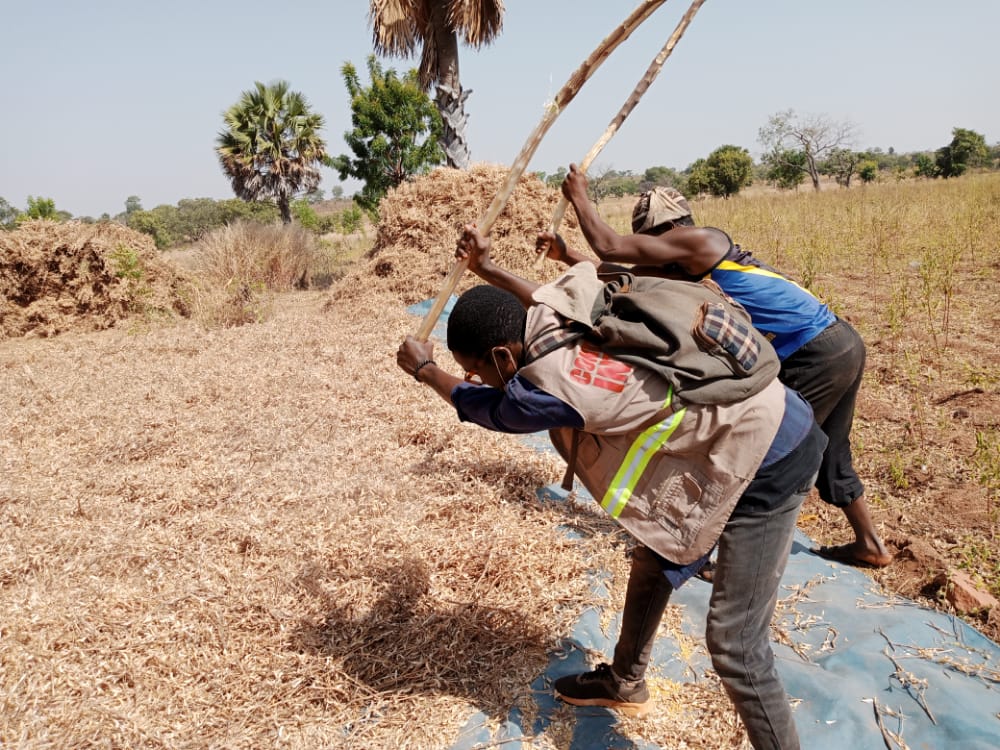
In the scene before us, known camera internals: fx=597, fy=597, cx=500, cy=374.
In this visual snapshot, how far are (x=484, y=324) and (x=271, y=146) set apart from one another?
A: 744 inches

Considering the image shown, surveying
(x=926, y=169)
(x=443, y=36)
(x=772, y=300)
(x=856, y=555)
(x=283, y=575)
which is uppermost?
(x=926, y=169)

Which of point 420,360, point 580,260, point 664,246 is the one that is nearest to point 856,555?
point 664,246

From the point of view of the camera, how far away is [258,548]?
2.66 meters

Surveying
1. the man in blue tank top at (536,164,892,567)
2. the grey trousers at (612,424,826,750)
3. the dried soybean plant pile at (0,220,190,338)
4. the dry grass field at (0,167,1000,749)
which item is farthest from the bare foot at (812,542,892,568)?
the dried soybean plant pile at (0,220,190,338)

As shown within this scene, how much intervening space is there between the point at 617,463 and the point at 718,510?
0.25 meters

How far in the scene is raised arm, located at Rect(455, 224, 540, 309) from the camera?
2018mm

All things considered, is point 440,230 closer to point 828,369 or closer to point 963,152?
point 828,369

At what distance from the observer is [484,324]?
1.44 m

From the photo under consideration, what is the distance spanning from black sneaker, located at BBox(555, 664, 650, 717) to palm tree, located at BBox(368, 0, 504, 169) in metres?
9.40

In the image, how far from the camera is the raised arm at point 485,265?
2.02 meters

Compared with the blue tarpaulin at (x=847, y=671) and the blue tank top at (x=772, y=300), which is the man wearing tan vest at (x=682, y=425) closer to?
the blue tarpaulin at (x=847, y=671)

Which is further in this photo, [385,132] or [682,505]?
[385,132]

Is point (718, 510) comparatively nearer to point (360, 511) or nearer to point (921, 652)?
point (921, 652)

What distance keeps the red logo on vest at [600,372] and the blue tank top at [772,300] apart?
A: 1042mm
